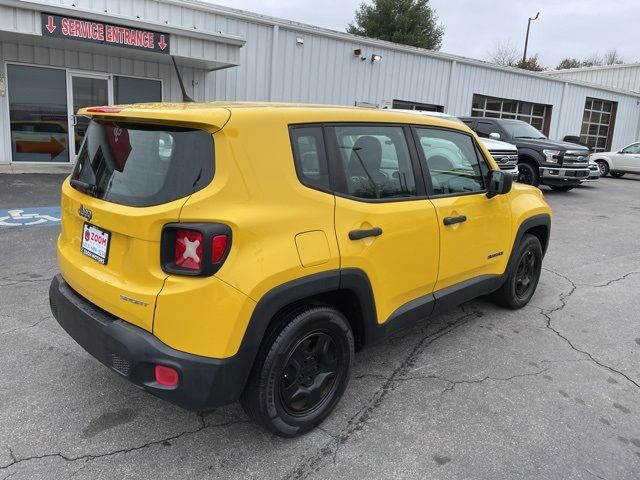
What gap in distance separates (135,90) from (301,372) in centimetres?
1194

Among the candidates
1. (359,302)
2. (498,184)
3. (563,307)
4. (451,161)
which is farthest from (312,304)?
(563,307)

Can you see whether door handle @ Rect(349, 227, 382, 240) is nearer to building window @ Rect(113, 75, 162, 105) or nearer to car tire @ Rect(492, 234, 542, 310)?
car tire @ Rect(492, 234, 542, 310)

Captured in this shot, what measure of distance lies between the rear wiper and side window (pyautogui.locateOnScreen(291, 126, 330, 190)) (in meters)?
1.05

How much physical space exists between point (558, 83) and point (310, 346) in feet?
80.6

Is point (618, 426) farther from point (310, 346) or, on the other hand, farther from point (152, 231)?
point (152, 231)

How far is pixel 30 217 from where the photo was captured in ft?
24.4

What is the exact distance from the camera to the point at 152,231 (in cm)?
227

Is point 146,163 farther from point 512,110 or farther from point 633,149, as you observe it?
point 512,110

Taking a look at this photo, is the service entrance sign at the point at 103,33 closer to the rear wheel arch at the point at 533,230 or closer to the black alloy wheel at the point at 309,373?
the rear wheel arch at the point at 533,230

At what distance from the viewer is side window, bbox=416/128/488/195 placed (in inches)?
134

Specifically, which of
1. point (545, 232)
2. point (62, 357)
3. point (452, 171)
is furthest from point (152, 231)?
point (545, 232)

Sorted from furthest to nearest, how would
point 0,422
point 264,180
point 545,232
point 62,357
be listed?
point 545,232 → point 62,357 → point 0,422 → point 264,180

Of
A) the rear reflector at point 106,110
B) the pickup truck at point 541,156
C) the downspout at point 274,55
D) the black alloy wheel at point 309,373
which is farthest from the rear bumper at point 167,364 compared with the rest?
the downspout at point 274,55

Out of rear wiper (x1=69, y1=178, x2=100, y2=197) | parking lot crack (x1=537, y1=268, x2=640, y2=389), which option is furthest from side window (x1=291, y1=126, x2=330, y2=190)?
parking lot crack (x1=537, y1=268, x2=640, y2=389)
